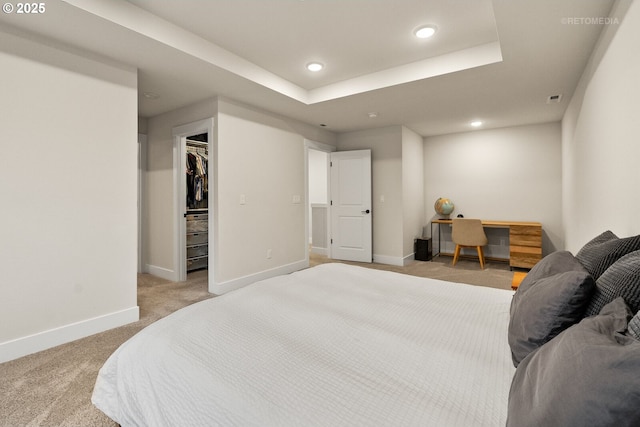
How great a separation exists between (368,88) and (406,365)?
3101 millimetres

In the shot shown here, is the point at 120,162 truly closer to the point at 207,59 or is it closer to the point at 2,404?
the point at 207,59

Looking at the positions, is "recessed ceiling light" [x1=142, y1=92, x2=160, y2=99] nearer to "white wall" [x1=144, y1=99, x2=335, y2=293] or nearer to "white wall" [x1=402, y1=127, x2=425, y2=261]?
"white wall" [x1=144, y1=99, x2=335, y2=293]

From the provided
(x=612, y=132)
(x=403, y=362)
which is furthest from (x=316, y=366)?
(x=612, y=132)

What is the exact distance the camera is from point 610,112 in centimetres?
197

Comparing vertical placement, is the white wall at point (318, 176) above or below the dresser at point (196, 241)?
above

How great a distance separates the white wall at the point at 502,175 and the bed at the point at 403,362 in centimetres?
441

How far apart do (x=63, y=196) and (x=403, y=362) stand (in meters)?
2.70

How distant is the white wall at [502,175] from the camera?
16.3ft

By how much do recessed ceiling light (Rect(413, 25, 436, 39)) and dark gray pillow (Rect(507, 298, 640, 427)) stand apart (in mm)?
2504

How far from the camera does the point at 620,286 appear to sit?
87 centimetres

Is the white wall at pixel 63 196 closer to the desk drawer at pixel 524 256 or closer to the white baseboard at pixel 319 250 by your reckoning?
the white baseboard at pixel 319 250

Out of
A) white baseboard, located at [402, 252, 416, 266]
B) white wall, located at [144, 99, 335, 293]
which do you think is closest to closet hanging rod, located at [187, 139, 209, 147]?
white wall, located at [144, 99, 335, 293]

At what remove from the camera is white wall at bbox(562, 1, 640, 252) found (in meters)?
1.57

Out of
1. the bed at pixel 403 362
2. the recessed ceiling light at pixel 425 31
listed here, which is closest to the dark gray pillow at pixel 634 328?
the bed at pixel 403 362
